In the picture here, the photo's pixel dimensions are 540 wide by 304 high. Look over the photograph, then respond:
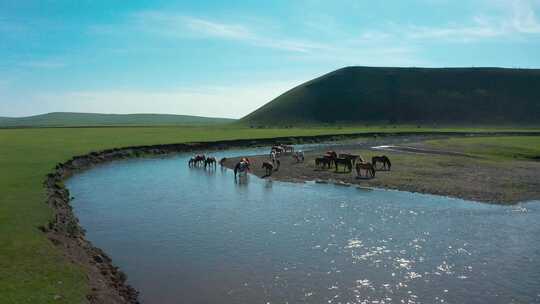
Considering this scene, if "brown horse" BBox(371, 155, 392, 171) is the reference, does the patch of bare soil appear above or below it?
below

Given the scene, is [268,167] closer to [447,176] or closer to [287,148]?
[447,176]

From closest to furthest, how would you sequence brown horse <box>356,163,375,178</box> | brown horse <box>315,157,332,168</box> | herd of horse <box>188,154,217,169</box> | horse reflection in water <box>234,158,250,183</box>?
1. brown horse <box>356,163,375,178</box>
2. horse reflection in water <box>234,158,250,183</box>
3. brown horse <box>315,157,332,168</box>
4. herd of horse <box>188,154,217,169</box>

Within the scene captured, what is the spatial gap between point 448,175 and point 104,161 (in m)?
31.1

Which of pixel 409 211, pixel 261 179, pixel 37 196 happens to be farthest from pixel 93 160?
pixel 409 211

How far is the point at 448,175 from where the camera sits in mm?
32594

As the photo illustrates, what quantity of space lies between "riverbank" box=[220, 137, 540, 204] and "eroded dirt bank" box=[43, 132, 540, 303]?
0.06 m

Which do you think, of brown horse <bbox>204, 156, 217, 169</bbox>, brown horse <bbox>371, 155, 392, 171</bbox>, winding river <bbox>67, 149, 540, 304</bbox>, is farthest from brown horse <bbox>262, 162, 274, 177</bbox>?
brown horse <bbox>371, 155, 392, 171</bbox>

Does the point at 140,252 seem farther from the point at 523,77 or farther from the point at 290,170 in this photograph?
the point at 523,77

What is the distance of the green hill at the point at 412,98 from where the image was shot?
450 ft

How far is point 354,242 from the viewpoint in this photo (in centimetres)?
1712

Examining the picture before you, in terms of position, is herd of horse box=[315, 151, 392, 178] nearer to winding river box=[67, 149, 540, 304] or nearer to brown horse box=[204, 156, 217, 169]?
winding river box=[67, 149, 540, 304]

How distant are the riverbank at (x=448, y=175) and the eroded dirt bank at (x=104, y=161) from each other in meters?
0.06

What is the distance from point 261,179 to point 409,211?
44.3 ft

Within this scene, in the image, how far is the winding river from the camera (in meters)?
12.8
